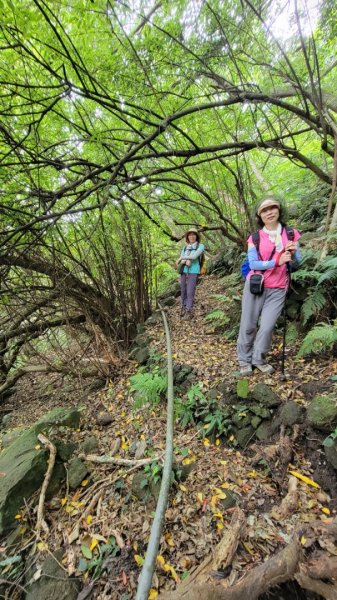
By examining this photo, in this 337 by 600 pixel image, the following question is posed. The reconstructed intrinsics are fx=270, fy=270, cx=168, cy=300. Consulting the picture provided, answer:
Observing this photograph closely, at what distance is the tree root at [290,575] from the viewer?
1.15 metres

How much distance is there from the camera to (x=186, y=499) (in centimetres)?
225

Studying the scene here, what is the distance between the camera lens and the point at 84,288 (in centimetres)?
472

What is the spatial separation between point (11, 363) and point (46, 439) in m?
3.24

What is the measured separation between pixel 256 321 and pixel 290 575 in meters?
2.37

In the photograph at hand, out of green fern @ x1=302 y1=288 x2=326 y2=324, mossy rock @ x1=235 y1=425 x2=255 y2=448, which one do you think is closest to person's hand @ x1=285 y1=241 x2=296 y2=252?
green fern @ x1=302 y1=288 x2=326 y2=324

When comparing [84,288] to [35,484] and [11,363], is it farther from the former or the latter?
[35,484]

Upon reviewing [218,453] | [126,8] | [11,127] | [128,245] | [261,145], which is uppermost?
[126,8]

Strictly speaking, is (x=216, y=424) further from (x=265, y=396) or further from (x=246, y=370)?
(x=246, y=370)

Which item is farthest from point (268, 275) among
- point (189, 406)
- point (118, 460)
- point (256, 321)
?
point (118, 460)

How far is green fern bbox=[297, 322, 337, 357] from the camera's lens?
2.67 metres

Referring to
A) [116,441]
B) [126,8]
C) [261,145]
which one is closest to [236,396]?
[116,441]

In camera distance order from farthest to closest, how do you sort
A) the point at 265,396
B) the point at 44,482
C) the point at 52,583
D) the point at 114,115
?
the point at 114,115
the point at 265,396
the point at 44,482
the point at 52,583

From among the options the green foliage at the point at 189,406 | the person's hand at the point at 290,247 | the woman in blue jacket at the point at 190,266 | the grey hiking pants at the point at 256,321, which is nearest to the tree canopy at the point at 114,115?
the woman in blue jacket at the point at 190,266

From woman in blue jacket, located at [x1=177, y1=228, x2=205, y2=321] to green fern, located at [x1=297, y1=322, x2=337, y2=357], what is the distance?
8.57ft
